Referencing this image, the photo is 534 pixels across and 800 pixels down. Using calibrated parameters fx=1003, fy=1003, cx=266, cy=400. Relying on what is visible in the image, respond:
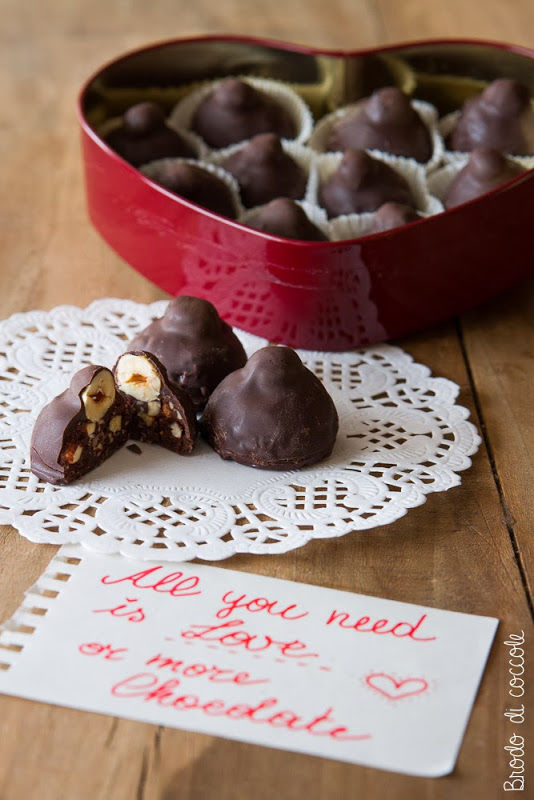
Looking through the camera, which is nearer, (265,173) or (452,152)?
(265,173)

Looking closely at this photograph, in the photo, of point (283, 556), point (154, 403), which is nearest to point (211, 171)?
point (154, 403)

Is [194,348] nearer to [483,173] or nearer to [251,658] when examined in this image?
[251,658]

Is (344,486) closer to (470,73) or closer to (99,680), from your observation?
(99,680)

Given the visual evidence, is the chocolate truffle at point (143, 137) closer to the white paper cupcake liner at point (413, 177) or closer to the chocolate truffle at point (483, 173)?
the white paper cupcake liner at point (413, 177)

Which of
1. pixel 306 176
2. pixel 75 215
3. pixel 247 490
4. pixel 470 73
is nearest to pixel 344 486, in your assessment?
pixel 247 490

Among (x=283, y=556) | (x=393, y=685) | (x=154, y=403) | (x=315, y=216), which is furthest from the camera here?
(x=315, y=216)

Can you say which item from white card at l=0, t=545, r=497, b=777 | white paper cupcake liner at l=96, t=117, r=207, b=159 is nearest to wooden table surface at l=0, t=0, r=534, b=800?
white card at l=0, t=545, r=497, b=777

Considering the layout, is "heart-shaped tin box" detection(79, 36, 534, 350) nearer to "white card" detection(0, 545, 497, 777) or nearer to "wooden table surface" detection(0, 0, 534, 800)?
"wooden table surface" detection(0, 0, 534, 800)
